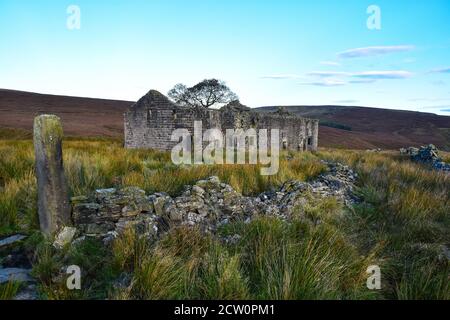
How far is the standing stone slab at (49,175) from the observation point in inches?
145

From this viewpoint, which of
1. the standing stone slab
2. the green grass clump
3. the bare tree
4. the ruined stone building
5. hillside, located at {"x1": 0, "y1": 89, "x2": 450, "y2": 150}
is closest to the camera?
the green grass clump

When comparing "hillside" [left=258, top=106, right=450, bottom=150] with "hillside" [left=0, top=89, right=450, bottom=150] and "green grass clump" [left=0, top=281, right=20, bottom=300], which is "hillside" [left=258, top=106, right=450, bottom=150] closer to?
"hillside" [left=0, top=89, right=450, bottom=150]

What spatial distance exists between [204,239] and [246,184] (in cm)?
298

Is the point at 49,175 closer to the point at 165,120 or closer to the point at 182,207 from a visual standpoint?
the point at 182,207

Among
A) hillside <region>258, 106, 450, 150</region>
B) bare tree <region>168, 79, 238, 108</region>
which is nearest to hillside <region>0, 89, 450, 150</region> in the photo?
hillside <region>258, 106, 450, 150</region>

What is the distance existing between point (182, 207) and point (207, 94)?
37908 mm

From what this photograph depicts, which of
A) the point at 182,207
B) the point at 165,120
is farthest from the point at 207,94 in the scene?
the point at 182,207

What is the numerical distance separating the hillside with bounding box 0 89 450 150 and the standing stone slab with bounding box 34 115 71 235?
23.5 metres

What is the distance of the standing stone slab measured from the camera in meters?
3.68

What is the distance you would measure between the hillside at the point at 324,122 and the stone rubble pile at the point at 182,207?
922 inches

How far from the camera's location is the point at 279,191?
6129 mm

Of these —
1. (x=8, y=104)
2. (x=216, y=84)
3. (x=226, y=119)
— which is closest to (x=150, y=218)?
(x=226, y=119)

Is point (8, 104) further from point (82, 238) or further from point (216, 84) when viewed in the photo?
point (82, 238)

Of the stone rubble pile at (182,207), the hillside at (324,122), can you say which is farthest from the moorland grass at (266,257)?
the hillside at (324,122)
